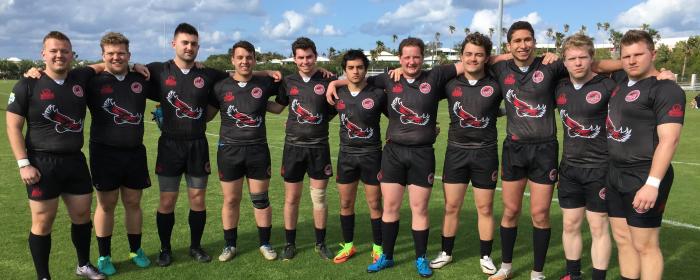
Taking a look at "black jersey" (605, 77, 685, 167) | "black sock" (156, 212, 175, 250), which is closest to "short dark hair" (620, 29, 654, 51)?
"black jersey" (605, 77, 685, 167)

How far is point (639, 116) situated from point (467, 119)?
4.73ft

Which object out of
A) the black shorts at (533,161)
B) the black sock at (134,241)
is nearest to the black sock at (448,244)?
the black shorts at (533,161)

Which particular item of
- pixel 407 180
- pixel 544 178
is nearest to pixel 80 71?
pixel 407 180

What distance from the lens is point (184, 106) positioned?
4.98 m

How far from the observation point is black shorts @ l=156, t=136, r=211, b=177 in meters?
4.97

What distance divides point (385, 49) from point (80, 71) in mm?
106093

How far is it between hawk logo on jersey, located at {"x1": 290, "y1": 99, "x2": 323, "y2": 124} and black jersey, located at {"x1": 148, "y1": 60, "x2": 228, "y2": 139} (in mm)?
907

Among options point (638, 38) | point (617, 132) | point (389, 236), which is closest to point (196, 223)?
point (389, 236)

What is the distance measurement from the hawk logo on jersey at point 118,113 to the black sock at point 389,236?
2.54 meters

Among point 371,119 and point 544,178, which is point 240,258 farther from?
point 544,178

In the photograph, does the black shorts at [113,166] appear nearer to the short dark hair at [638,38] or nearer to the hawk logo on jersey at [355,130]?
the hawk logo on jersey at [355,130]

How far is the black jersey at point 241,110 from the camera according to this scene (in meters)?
5.07

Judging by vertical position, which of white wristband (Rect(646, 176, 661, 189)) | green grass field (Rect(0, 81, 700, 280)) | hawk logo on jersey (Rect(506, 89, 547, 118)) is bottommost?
green grass field (Rect(0, 81, 700, 280))

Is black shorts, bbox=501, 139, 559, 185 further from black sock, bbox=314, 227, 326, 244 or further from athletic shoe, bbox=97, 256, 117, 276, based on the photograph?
athletic shoe, bbox=97, 256, 117, 276
